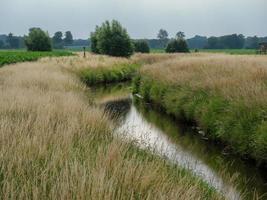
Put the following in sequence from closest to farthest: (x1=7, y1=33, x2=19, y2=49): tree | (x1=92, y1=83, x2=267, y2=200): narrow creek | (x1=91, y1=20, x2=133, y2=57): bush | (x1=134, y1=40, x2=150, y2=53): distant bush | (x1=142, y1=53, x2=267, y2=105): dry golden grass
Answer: (x1=92, y1=83, x2=267, y2=200): narrow creek
(x1=142, y1=53, x2=267, y2=105): dry golden grass
(x1=91, y1=20, x2=133, y2=57): bush
(x1=134, y1=40, x2=150, y2=53): distant bush
(x1=7, y1=33, x2=19, y2=49): tree

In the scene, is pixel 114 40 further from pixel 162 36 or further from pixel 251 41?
pixel 162 36

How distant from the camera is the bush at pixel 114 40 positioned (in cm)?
4397

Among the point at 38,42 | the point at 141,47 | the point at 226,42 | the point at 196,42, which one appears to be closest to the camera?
the point at 38,42

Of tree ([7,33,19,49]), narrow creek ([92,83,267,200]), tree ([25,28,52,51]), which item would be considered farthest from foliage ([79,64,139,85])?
tree ([7,33,19,49])

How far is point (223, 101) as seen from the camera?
1065cm

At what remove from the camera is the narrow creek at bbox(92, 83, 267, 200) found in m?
6.32

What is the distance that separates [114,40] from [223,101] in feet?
113

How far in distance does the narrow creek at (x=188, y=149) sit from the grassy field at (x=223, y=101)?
12.7 inches

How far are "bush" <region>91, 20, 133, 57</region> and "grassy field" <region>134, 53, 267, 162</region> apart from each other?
26908mm

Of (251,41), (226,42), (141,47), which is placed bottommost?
(251,41)

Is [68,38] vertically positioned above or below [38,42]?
below

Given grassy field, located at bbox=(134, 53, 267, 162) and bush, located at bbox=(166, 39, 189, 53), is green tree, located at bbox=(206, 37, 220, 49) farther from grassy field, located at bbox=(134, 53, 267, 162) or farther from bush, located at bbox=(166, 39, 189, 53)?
grassy field, located at bbox=(134, 53, 267, 162)

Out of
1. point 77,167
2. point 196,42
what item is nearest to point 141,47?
point 77,167

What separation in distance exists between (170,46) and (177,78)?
157 feet
